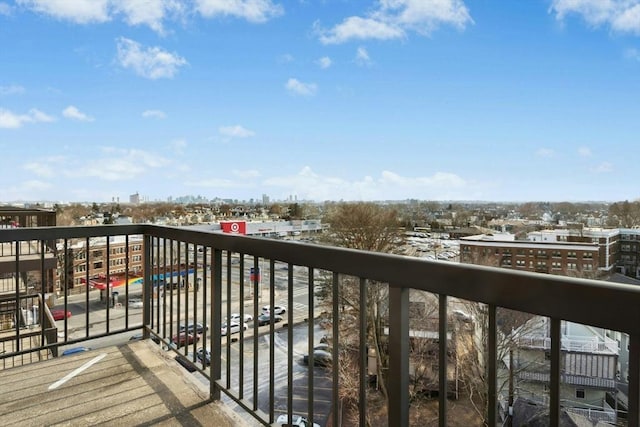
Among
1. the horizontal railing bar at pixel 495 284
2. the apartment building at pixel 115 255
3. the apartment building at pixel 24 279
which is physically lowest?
the apartment building at pixel 24 279

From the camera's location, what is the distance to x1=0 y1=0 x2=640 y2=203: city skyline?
12961 mm

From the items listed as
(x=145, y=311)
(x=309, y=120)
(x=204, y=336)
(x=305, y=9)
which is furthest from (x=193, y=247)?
(x=309, y=120)

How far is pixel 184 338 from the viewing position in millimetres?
2082

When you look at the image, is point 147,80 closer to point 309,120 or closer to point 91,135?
point 91,135

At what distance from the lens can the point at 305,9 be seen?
15352mm

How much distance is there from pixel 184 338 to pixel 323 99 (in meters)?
20.5

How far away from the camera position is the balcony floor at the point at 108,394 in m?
1.58

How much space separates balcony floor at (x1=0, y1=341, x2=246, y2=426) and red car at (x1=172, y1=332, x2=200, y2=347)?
0.32 ft

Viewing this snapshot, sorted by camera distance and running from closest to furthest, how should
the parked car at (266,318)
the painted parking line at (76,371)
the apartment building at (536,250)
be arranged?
the parked car at (266,318) → the painted parking line at (76,371) → the apartment building at (536,250)

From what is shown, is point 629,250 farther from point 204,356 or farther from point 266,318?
point 204,356

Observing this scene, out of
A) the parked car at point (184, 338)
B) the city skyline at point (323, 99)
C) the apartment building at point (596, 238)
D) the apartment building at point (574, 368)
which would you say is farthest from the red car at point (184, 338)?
the city skyline at point (323, 99)

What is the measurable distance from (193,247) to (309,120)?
69.2 ft

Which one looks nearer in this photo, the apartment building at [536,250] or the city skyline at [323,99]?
the apartment building at [536,250]

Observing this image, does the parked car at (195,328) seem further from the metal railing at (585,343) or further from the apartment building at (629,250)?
the apartment building at (629,250)
